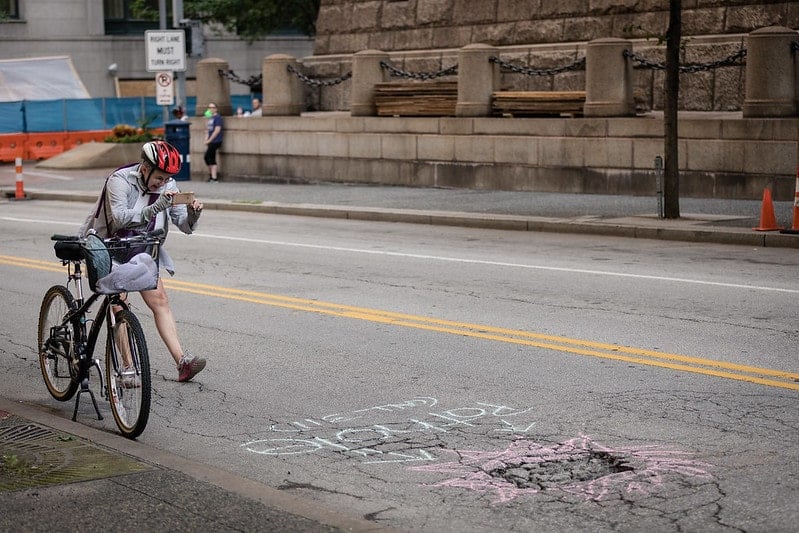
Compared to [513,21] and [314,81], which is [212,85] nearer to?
[314,81]

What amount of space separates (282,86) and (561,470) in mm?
22545

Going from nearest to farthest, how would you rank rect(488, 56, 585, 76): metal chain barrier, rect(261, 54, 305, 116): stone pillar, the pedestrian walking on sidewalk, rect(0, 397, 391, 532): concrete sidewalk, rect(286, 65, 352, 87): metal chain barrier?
rect(0, 397, 391, 532): concrete sidewalk → rect(488, 56, 585, 76): metal chain barrier → rect(286, 65, 352, 87): metal chain barrier → rect(261, 54, 305, 116): stone pillar → the pedestrian walking on sidewalk

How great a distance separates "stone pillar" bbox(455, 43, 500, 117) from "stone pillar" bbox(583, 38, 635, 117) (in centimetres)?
252

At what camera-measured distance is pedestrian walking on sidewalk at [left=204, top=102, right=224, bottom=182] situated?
29.0 metres

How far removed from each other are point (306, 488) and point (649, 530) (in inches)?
68.8

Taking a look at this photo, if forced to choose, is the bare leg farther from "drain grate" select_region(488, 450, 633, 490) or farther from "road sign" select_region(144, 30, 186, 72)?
"road sign" select_region(144, 30, 186, 72)

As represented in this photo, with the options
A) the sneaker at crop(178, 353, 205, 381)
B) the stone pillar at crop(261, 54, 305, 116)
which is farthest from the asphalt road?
Answer: the stone pillar at crop(261, 54, 305, 116)

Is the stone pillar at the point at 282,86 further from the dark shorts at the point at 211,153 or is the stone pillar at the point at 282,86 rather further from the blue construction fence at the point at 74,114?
the blue construction fence at the point at 74,114

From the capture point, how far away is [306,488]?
251 inches

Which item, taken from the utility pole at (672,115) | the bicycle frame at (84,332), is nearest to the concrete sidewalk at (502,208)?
the utility pole at (672,115)

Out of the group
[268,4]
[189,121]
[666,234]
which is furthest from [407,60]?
[268,4]

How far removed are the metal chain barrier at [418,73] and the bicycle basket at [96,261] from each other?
17.9 meters

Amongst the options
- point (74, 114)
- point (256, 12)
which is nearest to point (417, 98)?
point (256, 12)

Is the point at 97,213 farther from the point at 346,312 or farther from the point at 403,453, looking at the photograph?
the point at 346,312
